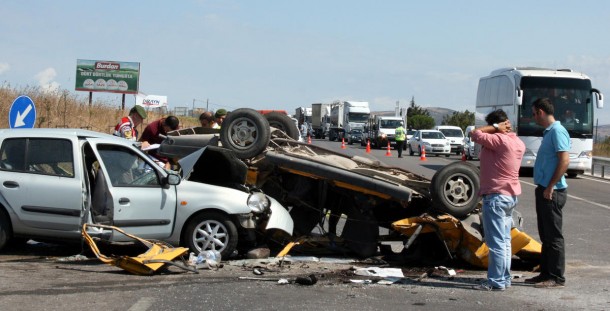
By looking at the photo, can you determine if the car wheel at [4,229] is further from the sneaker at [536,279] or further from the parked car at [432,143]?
the parked car at [432,143]

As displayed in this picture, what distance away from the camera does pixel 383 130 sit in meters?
54.6

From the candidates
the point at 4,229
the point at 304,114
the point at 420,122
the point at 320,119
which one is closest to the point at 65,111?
the point at 4,229

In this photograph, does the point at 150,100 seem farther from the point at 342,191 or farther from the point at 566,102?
the point at 342,191

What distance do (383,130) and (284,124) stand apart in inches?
1714

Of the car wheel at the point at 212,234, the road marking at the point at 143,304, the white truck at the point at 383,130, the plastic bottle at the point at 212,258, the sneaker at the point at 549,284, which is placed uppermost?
the white truck at the point at 383,130

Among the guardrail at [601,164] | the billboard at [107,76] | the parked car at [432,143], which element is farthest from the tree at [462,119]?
the guardrail at [601,164]

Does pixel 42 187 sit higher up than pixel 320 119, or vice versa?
pixel 320 119

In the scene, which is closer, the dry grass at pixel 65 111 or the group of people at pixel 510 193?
the group of people at pixel 510 193

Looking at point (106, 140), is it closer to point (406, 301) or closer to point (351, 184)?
point (351, 184)

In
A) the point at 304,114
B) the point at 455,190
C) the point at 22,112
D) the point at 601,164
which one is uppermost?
the point at 304,114

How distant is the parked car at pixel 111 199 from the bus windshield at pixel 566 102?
1946 cm

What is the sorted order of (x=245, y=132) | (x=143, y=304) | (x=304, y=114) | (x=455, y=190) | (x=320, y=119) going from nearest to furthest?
(x=143, y=304) < (x=455, y=190) < (x=245, y=132) < (x=320, y=119) < (x=304, y=114)

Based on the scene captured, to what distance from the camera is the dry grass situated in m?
27.9

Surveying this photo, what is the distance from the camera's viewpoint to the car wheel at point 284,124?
11336 millimetres
